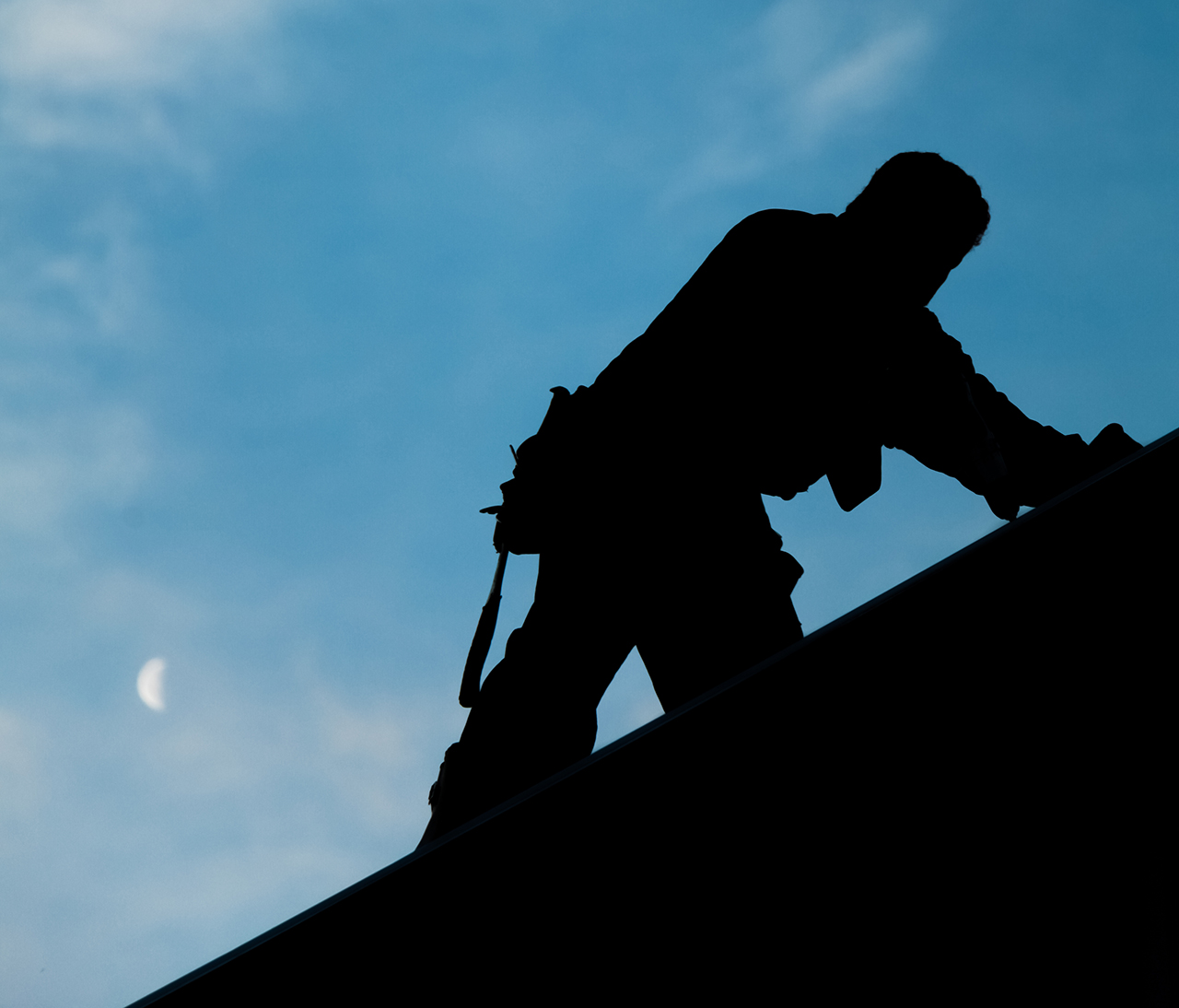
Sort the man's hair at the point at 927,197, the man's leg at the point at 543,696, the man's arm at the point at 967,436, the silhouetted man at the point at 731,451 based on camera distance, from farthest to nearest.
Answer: the man's arm at the point at 967,436 < the man's hair at the point at 927,197 < the silhouetted man at the point at 731,451 < the man's leg at the point at 543,696

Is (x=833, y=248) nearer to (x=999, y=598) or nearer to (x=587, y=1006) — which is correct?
(x=999, y=598)

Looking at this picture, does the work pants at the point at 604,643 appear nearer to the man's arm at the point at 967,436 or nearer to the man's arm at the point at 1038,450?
the man's arm at the point at 967,436

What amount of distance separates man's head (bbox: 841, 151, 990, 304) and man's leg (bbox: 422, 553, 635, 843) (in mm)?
1035

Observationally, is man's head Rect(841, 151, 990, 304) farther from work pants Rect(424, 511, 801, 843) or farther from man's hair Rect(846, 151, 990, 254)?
work pants Rect(424, 511, 801, 843)

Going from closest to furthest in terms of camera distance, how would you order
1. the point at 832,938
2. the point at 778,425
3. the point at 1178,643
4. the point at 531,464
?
1. the point at 1178,643
2. the point at 832,938
3. the point at 778,425
4. the point at 531,464

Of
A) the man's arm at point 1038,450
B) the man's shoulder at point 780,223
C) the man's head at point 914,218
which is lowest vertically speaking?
the man's arm at point 1038,450

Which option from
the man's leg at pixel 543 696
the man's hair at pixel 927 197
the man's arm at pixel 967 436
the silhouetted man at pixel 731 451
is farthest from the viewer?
the man's arm at pixel 967 436

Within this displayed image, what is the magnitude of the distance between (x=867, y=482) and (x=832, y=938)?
1.56 m

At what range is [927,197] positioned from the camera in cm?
240

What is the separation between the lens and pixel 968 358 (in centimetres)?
286

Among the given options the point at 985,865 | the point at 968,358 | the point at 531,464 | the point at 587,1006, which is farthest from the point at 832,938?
the point at 968,358

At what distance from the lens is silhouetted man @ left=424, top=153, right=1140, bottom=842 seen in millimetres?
2104

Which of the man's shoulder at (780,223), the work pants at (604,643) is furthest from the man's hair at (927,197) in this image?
the work pants at (604,643)

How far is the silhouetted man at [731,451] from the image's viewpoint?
6.90 ft
